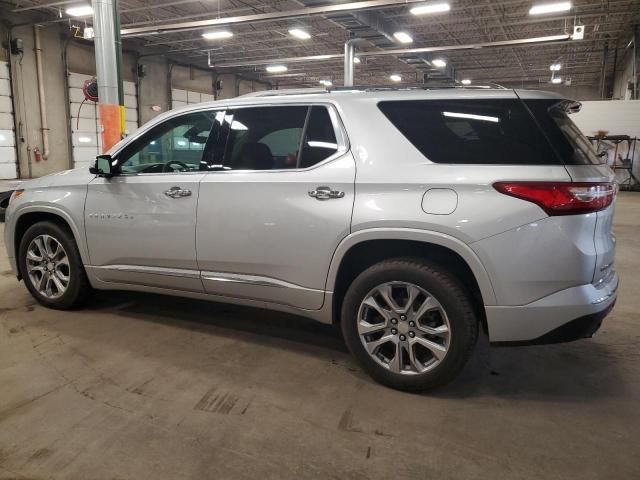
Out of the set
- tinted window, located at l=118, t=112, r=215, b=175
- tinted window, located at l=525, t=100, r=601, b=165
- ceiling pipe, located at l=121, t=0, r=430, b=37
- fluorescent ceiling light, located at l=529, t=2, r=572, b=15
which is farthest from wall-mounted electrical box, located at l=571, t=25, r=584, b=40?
tinted window, located at l=118, t=112, r=215, b=175

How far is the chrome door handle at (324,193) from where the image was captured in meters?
2.65

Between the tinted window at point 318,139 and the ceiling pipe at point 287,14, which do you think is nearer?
the tinted window at point 318,139

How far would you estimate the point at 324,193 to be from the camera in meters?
2.68

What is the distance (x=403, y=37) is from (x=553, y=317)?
14.0m

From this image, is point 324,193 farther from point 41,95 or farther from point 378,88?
point 41,95

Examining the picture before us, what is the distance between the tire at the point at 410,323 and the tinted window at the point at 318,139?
2.35ft

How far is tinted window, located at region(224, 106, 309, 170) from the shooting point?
293 cm

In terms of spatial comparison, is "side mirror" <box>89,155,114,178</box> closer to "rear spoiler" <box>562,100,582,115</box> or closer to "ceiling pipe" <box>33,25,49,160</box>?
"rear spoiler" <box>562,100,582,115</box>

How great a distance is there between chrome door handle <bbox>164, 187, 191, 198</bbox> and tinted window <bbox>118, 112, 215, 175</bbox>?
17cm

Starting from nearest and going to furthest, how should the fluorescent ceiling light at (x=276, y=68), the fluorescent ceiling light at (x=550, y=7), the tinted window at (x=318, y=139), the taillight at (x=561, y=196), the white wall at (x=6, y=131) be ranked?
1. the taillight at (x=561, y=196)
2. the tinted window at (x=318, y=139)
3. the fluorescent ceiling light at (x=550, y=7)
4. the white wall at (x=6, y=131)
5. the fluorescent ceiling light at (x=276, y=68)

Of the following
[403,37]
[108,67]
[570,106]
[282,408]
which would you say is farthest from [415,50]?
[282,408]

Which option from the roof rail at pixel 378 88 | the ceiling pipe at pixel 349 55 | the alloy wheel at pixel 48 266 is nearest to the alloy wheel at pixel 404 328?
the roof rail at pixel 378 88

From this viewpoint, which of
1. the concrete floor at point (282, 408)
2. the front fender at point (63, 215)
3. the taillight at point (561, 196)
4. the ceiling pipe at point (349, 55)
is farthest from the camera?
the ceiling pipe at point (349, 55)

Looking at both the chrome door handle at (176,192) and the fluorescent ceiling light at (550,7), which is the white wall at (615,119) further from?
the chrome door handle at (176,192)
